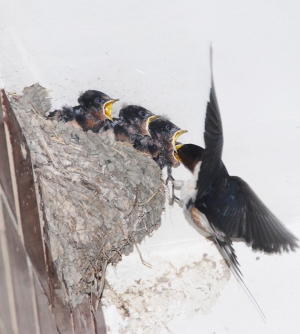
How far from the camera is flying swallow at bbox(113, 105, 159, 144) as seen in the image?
10.8ft

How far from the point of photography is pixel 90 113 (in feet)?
11.1

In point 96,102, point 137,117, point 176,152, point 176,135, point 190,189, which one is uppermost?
point 96,102

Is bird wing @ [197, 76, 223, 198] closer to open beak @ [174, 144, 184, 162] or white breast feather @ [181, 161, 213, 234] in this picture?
white breast feather @ [181, 161, 213, 234]

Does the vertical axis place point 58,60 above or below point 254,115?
above

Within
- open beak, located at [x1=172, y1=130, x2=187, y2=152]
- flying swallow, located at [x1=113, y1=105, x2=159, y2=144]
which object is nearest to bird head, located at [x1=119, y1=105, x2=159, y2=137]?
flying swallow, located at [x1=113, y1=105, x2=159, y2=144]

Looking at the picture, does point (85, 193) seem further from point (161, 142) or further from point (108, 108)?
point (161, 142)

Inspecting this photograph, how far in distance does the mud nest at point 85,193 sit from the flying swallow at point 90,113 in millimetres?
91

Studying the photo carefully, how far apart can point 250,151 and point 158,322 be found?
44.7 inches

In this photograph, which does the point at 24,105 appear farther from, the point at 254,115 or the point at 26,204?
the point at 254,115

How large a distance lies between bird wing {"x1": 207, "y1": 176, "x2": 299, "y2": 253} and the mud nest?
1.39 feet

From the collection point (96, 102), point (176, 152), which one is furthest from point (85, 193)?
point (176, 152)

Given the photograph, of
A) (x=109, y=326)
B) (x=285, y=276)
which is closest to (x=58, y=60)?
(x=109, y=326)

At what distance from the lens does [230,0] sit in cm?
258

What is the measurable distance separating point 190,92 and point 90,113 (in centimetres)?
67
